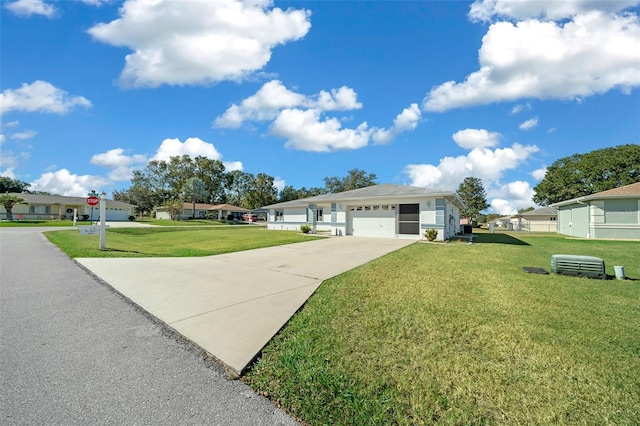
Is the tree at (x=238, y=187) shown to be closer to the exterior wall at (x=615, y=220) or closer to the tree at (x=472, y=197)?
the tree at (x=472, y=197)

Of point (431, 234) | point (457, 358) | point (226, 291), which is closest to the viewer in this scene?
point (457, 358)

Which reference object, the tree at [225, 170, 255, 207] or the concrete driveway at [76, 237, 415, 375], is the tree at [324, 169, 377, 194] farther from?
the concrete driveway at [76, 237, 415, 375]

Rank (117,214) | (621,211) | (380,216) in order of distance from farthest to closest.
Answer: (117,214), (380,216), (621,211)

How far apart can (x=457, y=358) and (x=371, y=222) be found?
16.0 meters

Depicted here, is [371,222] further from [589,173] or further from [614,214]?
[589,173]

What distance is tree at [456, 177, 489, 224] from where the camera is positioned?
4781cm

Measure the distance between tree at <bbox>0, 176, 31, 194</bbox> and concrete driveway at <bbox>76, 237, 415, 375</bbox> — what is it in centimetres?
7273

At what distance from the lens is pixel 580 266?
7020mm

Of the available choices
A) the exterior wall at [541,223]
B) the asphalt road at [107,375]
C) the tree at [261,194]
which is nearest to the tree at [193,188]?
the tree at [261,194]

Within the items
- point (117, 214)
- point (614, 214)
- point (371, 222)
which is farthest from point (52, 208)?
point (614, 214)

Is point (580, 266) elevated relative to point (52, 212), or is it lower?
lower

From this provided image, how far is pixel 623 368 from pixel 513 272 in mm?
4978

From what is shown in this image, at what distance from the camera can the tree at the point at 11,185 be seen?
55819 millimetres

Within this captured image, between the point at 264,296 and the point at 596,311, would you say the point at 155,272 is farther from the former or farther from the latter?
the point at 596,311
